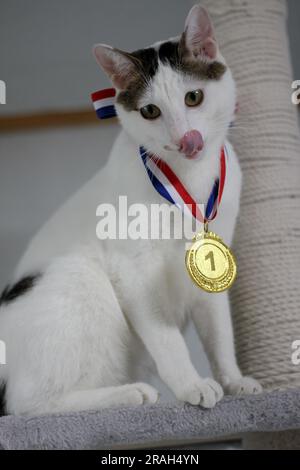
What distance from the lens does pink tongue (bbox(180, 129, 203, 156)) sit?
89 centimetres

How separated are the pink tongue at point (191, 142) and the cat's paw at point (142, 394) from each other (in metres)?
0.40

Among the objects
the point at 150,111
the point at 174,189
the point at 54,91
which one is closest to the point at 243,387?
the point at 174,189

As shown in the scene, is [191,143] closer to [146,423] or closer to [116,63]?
[116,63]

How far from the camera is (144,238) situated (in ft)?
3.19

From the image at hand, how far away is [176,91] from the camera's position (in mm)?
935

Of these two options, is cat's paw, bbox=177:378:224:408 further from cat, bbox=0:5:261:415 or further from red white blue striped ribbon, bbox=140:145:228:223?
red white blue striped ribbon, bbox=140:145:228:223

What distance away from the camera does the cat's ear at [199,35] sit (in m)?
0.94

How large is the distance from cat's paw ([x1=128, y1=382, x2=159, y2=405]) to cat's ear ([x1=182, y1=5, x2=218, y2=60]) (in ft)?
1.94

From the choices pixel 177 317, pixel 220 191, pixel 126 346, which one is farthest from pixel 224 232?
pixel 126 346

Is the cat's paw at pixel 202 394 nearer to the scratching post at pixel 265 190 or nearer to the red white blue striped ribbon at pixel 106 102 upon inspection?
the scratching post at pixel 265 190

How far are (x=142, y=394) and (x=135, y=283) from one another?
0.19 metres

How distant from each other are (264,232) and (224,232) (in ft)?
0.53

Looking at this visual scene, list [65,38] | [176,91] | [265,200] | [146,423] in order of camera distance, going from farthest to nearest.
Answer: [65,38] → [265,200] → [176,91] → [146,423]

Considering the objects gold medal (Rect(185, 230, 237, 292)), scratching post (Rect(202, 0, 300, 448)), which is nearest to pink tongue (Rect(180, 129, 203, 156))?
gold medal (Rect(185, 230, 237, 292))
